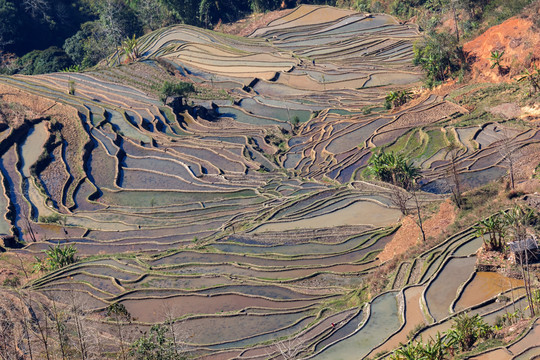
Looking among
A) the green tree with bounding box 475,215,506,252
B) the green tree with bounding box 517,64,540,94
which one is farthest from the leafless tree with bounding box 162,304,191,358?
the green tree with bounding box 517,64,540,94

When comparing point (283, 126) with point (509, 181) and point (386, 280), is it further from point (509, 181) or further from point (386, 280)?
point (386, 280)

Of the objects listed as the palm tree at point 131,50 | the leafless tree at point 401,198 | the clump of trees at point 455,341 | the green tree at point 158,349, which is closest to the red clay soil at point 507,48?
the leafless tree at point 401,198

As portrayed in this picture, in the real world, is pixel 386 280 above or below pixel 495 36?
below

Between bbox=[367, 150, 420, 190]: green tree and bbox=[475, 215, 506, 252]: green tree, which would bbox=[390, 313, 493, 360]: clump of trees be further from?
Result: bbox=[367, 150, 420, 190]: green tree

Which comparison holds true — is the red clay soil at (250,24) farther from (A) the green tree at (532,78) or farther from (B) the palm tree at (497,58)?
(A) the green tree at (532,78)

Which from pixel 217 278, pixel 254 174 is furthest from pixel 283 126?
pixel 217 278

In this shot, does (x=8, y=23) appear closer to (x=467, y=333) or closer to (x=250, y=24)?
(x=250, y=24)

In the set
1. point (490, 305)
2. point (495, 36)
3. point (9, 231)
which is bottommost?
point (9, 231)
